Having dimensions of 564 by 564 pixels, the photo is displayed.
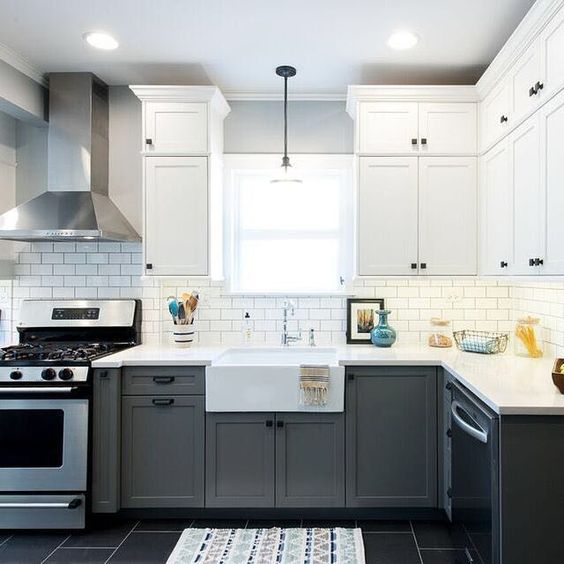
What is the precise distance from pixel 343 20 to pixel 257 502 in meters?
2.66

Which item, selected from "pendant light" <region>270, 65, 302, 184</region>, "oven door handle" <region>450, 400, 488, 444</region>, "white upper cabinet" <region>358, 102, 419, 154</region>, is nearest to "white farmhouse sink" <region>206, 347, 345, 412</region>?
"oven door handle" <region>450, 400, 488, 444</region>

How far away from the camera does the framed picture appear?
3.13 meters

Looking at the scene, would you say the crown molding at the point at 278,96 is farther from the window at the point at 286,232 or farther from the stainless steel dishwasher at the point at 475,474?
the stainless steel dishwasher at the point at 475,474

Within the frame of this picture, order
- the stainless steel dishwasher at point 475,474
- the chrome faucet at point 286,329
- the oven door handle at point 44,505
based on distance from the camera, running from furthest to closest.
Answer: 1. the chrome faucet at point 286,329
2. the oven door handle at point 44,505
3. the stainless steel dishwasher at point 475,474

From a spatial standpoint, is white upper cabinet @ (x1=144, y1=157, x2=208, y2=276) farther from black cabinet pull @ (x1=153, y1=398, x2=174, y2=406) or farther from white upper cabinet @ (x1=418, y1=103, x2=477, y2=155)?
white upper cabinet @ (x1=418, y1=103, x2=477, y2=155)

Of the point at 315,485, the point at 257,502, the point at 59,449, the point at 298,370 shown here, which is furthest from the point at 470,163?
the point at 59,449

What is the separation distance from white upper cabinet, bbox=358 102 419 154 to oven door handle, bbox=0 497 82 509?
2.65 metres

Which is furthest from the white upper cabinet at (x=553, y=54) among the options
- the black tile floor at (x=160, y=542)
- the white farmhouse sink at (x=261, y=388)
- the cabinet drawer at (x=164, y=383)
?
the cabinet drawer at (x=164, y=383)

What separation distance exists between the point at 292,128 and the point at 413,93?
0.86 m

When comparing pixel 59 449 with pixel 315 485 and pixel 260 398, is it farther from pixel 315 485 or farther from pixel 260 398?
pixel 315 485

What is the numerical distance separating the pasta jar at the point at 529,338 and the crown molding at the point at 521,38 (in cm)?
143

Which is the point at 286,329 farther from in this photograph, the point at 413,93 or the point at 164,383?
the point at 413,93

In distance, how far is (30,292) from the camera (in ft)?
10.5

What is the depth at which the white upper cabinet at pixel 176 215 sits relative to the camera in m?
2.91
